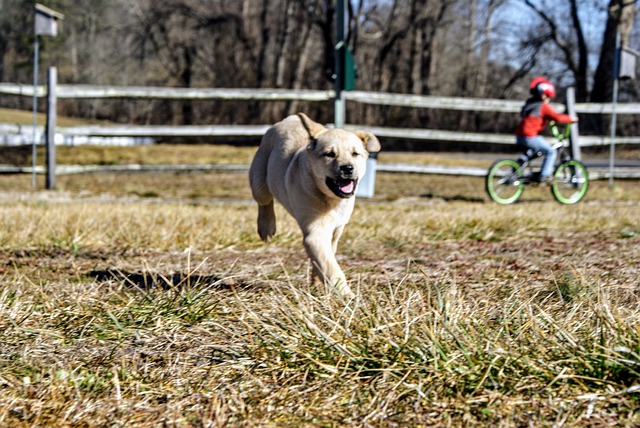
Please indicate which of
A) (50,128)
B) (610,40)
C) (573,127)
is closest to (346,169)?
(50,128)

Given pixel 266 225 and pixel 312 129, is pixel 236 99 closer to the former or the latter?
pixel 266 225

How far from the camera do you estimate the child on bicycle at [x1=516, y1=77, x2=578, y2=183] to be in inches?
415

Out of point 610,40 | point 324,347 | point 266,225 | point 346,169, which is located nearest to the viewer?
point 324,347

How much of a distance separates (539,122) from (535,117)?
0.31 feet

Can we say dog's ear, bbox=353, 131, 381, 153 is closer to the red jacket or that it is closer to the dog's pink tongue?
the dog's pink tongue

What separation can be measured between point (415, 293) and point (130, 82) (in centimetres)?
4032

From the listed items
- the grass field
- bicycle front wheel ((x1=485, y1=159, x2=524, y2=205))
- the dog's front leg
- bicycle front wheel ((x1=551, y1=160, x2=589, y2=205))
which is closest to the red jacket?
bicycle front wheel ((x1=485, y1=159, x2=524, y2=205))

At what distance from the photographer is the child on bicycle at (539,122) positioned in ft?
34.6

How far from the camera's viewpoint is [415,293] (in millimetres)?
3320

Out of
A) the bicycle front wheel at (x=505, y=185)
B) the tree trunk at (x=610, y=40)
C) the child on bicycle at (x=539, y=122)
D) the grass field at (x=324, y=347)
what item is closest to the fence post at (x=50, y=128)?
the bicycle front wheel at (x=505, y=185)

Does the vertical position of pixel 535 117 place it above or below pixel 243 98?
below

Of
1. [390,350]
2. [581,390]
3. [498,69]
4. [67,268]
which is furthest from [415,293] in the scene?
Result: [498,69]

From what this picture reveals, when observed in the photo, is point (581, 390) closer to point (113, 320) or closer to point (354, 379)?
point (354, 379)

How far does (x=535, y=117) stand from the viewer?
34.8 feet
